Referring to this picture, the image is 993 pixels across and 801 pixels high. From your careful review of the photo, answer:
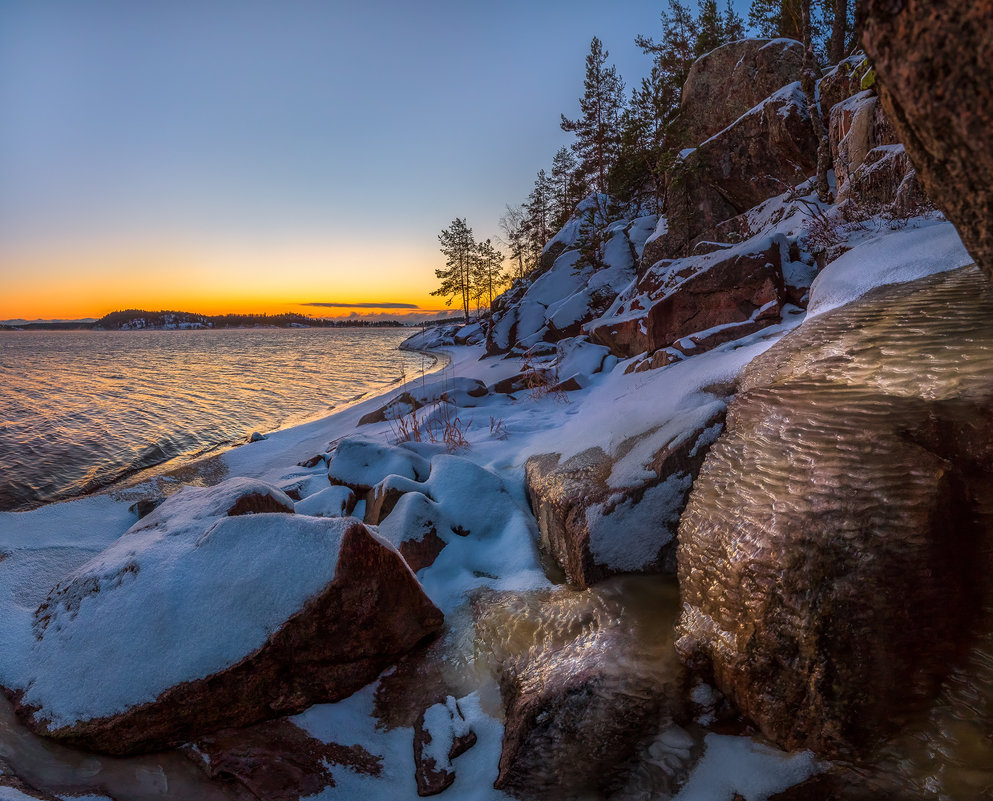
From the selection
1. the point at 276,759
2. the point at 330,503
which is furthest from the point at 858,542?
the point at 330,503

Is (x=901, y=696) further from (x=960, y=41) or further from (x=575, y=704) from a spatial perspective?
(x=960, y=41)

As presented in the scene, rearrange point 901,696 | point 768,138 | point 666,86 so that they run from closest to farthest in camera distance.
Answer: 1. point 901,696
2. point 768,138
3. point 666,86

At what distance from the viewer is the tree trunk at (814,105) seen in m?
8.64

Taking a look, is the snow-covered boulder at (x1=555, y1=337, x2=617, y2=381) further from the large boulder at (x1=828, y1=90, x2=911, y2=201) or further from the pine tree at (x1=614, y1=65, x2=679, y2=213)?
the pine tree at (x1=614, y1=65, x2=679, y2=213)

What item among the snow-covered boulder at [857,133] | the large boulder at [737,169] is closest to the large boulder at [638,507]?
the snow-covered boulder at [857,133]

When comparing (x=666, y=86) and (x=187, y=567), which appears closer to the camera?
(x=187, y=567)

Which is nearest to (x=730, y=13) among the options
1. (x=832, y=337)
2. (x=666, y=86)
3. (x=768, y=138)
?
(x=666, y=86)

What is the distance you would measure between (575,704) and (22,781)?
7.62 feet

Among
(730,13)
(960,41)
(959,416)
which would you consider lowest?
(959,416)

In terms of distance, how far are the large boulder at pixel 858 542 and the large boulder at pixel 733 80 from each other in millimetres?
13526

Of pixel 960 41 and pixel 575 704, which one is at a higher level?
pixel 960 41

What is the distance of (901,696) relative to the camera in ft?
5.69

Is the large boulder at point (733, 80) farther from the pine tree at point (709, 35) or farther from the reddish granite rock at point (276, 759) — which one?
the reddish granite rock at point (276, 759)

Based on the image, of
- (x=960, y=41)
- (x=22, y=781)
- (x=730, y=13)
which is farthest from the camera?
(x=730, y=13)
